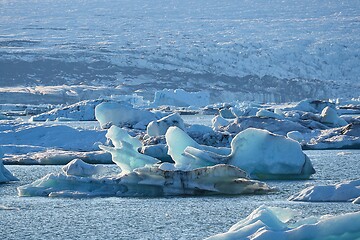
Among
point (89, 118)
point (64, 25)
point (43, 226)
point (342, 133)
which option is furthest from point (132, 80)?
point (43, 226)

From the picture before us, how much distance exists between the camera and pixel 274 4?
111m

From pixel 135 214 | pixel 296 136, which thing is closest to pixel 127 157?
pixel 135 214

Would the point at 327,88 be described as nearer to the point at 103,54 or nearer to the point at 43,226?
the point at 103,54

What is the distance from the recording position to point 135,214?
11.0m

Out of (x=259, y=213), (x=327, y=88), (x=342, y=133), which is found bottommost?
(x=327, y=88)

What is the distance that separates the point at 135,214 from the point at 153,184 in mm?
1428

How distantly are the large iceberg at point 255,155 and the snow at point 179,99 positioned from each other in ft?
105

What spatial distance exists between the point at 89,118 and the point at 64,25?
62318 mm

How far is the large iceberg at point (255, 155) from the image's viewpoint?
13.3 m

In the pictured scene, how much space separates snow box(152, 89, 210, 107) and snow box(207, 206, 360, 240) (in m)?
39.1

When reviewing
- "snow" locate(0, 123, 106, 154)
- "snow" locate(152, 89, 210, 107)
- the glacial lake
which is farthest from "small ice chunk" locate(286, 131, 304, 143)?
"snow" locate(152, 89, 210, 107)

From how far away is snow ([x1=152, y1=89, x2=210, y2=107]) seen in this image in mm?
47531

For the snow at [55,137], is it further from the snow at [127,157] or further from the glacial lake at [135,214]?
the glacial lake at [135,214]

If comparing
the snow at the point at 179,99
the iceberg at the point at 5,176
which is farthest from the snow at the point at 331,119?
the snow at the point at 179,99
